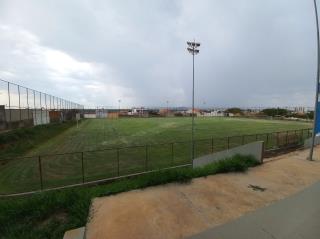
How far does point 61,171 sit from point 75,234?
32.7 feet

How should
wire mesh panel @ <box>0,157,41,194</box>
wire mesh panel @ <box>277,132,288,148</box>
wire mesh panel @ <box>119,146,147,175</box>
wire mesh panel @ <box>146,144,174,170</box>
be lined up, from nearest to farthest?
wire mesh panel @ <box>0,157,41,194</box>, wire mesh panel @ <box>119,146,147,175</box>, wire mesh panel @ <box>146,144,174,170</box>, wire mesh panel @ <box>277,132,288,148</box>

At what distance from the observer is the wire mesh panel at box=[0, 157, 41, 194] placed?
35.8 ft

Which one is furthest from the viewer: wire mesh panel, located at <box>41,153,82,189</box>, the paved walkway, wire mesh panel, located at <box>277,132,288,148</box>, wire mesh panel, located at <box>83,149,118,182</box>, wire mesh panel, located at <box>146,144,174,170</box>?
wire mesh panel, located at <box>277,132,288,148</box>

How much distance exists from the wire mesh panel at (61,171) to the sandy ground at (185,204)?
21.5 feet

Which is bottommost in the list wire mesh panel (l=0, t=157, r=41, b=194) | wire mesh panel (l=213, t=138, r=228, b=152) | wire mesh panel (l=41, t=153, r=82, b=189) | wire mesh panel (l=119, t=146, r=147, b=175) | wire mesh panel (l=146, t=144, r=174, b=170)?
wire mesh panel (l=0, t=157, r=41, b=194)

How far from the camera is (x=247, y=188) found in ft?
23.2

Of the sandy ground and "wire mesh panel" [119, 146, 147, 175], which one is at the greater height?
the sandy ground

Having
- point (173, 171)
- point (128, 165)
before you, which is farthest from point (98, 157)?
point (173, 171)

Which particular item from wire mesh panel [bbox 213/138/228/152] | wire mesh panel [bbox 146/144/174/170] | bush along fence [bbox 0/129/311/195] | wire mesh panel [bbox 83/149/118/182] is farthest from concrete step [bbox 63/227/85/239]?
wire mesh panel [bbox 213/138/228/152]

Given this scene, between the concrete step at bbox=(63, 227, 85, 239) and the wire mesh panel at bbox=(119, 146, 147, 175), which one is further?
the wire mesh panel at bbox=(119, 146, 147, 175)

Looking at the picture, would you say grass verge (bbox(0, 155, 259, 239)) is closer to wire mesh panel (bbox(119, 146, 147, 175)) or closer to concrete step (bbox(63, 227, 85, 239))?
concrete step (bbox(63, 227, 85, 239))

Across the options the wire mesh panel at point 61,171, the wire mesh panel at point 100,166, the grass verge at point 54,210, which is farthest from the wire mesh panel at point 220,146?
the grass verge at point 54,210

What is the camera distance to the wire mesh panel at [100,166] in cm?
1265

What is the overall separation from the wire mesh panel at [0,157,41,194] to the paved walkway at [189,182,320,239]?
30.8 ft
